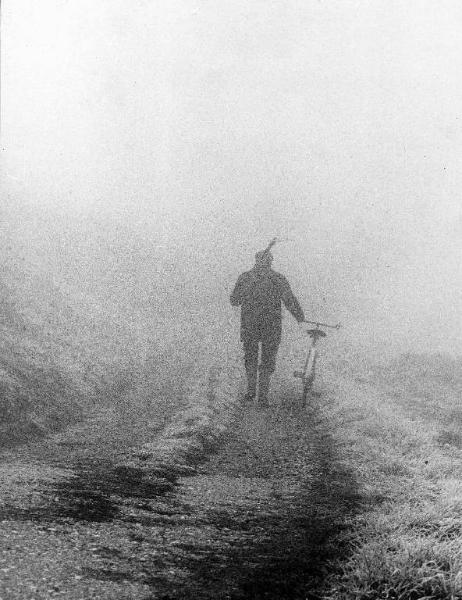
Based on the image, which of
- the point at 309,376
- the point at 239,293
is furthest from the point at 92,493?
the point at 239,293

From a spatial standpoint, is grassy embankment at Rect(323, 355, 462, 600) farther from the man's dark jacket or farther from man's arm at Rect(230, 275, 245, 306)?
man's arm at Rect(230, 275, 245, 306)

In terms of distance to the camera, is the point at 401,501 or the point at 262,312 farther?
the point at 262,312

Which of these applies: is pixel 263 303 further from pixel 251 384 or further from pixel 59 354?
pixel 59 354

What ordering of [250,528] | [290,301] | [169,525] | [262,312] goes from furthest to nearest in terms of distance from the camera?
1. [290,301]
2. [262,312]
3. [250,528]
4. [169,525]

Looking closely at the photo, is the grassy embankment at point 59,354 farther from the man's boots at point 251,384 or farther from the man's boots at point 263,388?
the man's boots at point 263,388

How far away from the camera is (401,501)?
19.6 feet

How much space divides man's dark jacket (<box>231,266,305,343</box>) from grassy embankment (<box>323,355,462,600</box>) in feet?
7.49

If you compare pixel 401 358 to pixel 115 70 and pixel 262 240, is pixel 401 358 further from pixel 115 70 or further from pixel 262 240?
pixel 115 70

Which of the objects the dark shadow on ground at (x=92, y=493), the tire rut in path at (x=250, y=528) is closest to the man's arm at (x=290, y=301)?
the tire rut in path at (x=250, y=528)

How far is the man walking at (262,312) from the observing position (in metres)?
13.5

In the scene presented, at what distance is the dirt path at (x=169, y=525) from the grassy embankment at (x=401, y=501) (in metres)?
0.27

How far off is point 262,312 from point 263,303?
0.22 m

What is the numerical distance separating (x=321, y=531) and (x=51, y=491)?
8.90ft

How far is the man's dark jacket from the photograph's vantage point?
13.6 metres
